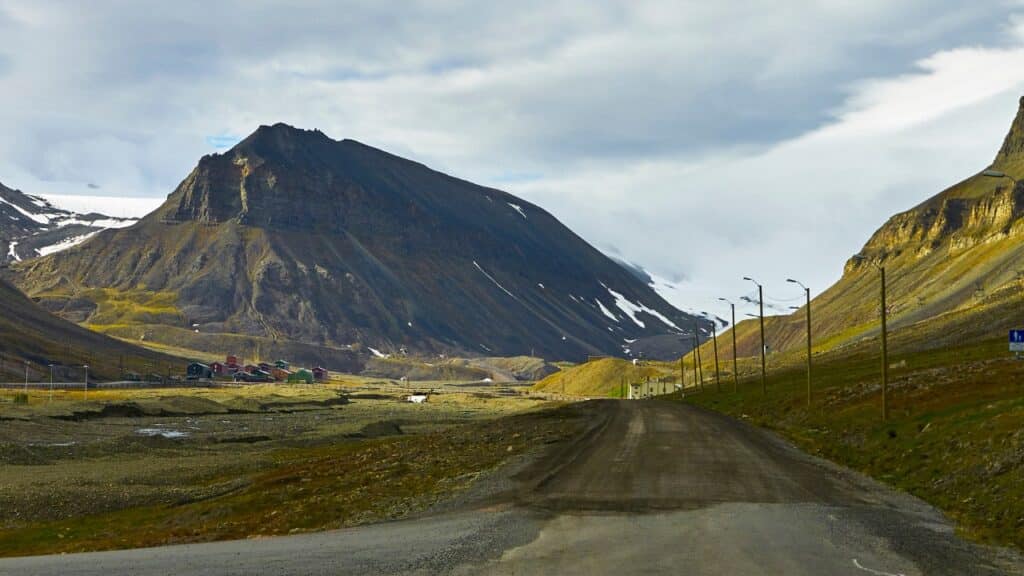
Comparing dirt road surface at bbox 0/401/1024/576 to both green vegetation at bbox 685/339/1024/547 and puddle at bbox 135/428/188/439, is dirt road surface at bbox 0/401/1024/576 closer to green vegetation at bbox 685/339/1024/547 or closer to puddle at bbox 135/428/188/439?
green vegetation at bbox 685/339/1024/547

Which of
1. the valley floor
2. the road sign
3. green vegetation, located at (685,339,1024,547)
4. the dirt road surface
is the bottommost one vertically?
the valley floor

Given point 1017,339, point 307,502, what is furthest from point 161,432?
point 1017,339

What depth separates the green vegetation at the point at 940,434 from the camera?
90.4ft

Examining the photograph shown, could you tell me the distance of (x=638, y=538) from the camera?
23.1 meters

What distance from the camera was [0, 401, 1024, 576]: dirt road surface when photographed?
20.3 meters

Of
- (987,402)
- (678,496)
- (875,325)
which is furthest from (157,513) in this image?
(875,325)

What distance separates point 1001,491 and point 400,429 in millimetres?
76312

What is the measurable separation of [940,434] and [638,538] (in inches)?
787

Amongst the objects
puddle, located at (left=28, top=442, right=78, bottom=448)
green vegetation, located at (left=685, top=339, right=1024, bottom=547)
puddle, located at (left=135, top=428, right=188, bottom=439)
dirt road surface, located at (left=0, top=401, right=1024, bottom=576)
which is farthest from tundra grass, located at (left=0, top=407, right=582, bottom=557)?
puddle, located at (left=135, top=428, right=188, bottom=439)

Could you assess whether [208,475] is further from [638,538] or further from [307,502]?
[638,538]

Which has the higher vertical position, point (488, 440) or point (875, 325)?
point (875, 325)

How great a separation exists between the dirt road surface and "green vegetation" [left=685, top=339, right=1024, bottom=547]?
1.28 m

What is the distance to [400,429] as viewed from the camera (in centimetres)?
10000

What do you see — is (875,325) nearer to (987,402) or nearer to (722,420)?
(722,420)
